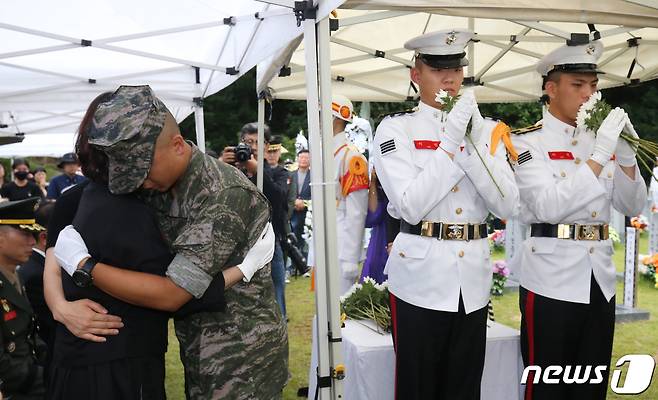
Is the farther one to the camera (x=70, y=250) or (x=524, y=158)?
(x=524, y=158)

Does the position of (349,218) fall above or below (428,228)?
below

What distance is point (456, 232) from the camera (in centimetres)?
288

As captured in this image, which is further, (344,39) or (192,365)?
(344,39)

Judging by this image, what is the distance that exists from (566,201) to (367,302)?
1294mm

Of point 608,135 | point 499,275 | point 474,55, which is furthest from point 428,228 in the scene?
point 499,275

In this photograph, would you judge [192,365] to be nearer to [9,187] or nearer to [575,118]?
[575,118]

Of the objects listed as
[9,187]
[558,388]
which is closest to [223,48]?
[558,388]

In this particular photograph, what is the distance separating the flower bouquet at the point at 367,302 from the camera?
12.0 ft

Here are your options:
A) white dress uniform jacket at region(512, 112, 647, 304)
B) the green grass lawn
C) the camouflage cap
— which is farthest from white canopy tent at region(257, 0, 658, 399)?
the green grass lawn

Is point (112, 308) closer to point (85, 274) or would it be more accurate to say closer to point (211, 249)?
point (85, 274)

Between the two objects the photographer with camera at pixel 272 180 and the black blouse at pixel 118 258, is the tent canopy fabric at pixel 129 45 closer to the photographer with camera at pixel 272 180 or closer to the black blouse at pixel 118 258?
the photographer with camera at pixel 272 180

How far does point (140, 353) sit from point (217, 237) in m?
0.44

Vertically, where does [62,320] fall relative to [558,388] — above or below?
above

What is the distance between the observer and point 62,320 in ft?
6.42
